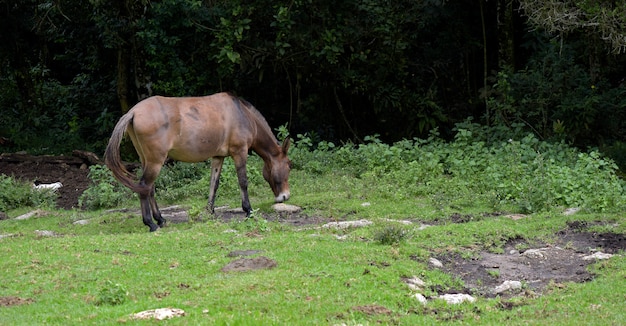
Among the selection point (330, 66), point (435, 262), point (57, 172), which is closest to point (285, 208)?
point (435, 262)

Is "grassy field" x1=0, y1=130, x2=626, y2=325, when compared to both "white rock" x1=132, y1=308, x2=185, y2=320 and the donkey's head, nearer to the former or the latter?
"white rock" x1=132, y1=308, x2=185, y2=320

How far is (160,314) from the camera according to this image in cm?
625

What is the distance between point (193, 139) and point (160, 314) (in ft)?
17.1

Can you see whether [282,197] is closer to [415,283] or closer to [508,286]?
[415,283]

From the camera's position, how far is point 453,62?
68.3ft

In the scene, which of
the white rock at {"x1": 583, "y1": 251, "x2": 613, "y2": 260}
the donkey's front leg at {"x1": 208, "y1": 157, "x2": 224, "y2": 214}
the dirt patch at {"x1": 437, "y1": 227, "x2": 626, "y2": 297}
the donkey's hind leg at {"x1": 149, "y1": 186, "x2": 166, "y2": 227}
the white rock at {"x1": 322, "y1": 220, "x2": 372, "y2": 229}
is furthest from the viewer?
the donkey's front leg at {"x1": 208, "y1": 157, "x2": 224, "y2": 214}

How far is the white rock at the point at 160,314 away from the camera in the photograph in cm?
622

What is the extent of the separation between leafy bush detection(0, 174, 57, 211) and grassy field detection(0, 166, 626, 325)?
2.61 meters

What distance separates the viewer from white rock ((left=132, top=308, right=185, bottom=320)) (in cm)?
622

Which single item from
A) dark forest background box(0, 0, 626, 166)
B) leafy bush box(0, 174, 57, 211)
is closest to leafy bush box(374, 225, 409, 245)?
leafy bush box(0, 174, 57, 211)

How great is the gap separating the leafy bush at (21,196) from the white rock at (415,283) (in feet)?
26.1

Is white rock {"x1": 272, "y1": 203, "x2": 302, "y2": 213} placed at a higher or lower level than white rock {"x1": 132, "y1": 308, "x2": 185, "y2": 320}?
lower

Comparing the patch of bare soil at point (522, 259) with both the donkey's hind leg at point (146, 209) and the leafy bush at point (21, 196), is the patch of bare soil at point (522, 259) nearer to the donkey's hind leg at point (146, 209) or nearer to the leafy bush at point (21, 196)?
the donkey's hind leg at point (146, 209)

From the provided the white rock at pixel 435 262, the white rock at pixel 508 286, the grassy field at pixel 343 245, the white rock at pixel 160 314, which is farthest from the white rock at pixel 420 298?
the white rock at pixel 160 314
